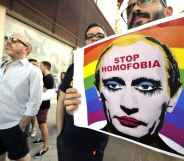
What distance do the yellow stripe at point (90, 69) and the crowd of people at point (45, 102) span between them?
82mm

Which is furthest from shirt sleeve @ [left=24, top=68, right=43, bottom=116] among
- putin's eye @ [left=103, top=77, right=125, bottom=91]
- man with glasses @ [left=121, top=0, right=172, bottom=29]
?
putin's eye @ [left=103, top=77, right=125, bottom=91]

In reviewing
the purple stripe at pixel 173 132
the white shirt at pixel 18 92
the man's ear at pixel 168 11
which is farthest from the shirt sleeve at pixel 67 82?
the white shirt at pixel 18 92

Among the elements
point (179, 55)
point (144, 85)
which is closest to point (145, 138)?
point (144, 85)

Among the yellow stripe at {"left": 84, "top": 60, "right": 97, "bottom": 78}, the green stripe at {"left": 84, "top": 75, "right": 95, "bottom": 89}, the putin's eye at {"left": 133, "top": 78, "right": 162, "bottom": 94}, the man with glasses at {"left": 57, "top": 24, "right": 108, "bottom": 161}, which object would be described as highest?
the yellow stripe at {"left": 84, "top": 60, "right": 97, "bottom": 78}

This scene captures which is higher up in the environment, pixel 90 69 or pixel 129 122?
pixel 90 69

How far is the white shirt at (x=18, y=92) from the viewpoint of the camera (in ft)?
9.85

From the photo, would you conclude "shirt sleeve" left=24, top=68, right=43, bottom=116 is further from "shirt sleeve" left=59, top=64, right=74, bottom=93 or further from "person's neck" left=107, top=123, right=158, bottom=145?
"person's neck" left=107, top=123, right=158, bottom=145

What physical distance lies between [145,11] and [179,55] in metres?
0.43

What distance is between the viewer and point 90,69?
150cm

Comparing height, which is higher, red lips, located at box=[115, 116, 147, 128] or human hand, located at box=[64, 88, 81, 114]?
human hand, located at box=[64, 88, 81, 114]

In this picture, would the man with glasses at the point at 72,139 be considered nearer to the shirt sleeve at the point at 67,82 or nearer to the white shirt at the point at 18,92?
the shirt sleeve at the point at 67,82

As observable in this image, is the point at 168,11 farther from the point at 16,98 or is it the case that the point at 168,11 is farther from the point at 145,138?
the point at 16,98

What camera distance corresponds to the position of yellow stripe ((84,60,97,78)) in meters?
1.48

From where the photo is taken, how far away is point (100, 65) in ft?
4.70
